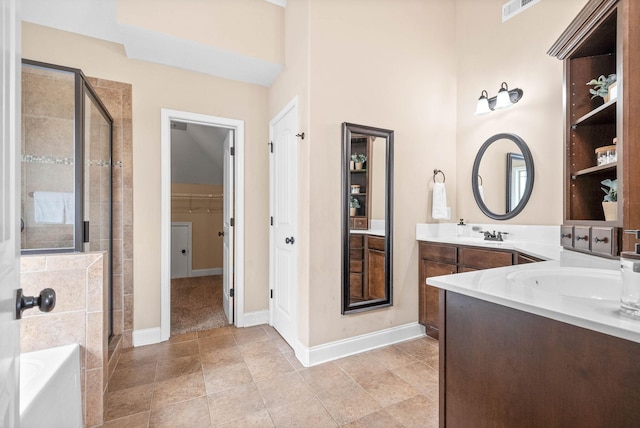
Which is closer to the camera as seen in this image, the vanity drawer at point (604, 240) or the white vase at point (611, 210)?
the vanity drawer at point (604, 240)

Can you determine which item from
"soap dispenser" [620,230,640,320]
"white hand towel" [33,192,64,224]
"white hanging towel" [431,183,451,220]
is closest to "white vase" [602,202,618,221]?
"soap dispenser" [620,230,640,320]

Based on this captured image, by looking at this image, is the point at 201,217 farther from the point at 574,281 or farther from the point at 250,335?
the point at 574,281

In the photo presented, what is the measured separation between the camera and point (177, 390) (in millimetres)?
1906

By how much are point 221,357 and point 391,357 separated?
4.43ft

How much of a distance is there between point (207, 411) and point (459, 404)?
1.42m

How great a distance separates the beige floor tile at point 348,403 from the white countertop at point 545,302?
1085 millimetres

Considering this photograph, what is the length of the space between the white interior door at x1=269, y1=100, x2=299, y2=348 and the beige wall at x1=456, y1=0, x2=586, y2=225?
1739 mm

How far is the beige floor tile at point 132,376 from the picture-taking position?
198cm

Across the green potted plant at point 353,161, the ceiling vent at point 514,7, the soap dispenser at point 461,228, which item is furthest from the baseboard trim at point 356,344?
the ceiling vent at point 514,7

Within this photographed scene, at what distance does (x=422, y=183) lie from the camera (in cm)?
279

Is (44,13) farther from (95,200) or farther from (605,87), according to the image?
(605,87)

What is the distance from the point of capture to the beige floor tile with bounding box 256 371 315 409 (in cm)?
180

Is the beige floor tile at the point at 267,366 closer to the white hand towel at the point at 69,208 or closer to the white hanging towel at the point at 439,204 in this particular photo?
the white hand towel at the point at 69,208

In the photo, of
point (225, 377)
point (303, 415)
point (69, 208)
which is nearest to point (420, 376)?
point (303, 415)
